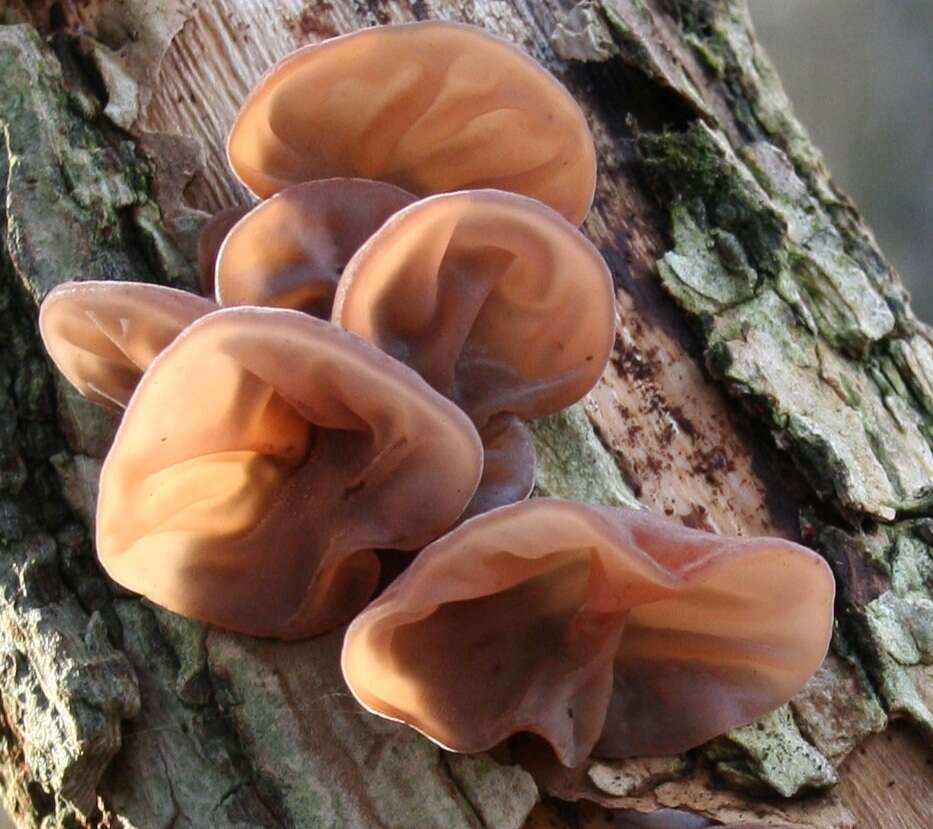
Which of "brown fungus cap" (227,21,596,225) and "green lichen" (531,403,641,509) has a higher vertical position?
"brown fungus cap" (227,21,596,225)

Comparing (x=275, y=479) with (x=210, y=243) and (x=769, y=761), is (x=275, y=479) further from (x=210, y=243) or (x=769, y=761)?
(x=769, y=761)

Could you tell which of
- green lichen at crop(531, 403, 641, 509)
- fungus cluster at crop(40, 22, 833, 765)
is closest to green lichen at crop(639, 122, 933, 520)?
green lichen at crop(531, 403, 641, 509)

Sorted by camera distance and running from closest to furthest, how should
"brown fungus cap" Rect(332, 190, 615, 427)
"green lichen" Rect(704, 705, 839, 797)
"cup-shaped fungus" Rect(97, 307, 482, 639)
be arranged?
"cup-shaped fungus" Rect(97, 307, 482, 639), "brown fungus cap" Rect(332, 190, 615, 427), "green lichen" Rect(704, 705, 839, 797)

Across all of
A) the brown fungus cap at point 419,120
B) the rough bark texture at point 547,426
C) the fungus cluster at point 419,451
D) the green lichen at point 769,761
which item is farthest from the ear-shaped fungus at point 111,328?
the green lichen at point 769,761

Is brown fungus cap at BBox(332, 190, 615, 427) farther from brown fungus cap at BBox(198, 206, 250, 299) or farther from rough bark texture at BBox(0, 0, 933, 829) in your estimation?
brown fungus cap at BBox(198, 206, 250, 299)

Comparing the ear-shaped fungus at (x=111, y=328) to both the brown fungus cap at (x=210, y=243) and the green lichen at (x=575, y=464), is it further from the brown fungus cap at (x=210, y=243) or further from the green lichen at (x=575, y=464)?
the green lichen at (x=575, y=464)

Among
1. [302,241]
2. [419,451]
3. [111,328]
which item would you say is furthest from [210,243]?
[419,451]

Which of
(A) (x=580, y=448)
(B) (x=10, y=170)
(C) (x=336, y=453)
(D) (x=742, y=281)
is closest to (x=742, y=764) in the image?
(A) (x=580, y=448)
